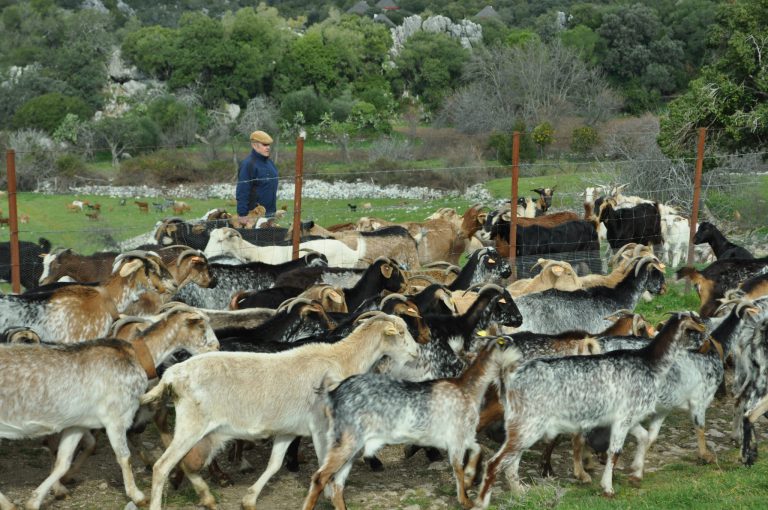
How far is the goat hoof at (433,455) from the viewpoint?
25.7ft

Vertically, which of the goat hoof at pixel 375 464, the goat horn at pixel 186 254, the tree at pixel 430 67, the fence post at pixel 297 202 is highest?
the tree at pixel 430 67

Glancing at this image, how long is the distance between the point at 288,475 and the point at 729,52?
1448 cm

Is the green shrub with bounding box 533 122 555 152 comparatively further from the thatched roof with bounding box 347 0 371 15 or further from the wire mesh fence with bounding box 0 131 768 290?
the thatched roof with bounding box 347 0 371 15

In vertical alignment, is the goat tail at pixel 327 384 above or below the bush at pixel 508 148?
below

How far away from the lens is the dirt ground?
7.03 metres

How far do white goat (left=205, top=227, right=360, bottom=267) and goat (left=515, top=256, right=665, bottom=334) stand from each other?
3.47 metres

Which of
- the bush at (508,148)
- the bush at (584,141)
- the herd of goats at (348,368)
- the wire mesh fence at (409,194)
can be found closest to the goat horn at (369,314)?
the herd of goats at (348,368)

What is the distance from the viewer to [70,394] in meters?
Result: 6.79

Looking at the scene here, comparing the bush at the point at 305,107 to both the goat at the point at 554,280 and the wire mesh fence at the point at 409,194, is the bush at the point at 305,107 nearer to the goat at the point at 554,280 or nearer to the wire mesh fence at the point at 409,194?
the wire mesh fence at the point at 409,194

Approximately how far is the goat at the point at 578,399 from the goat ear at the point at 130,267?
145 inches

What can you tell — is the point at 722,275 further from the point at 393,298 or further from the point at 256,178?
the point at 256,178

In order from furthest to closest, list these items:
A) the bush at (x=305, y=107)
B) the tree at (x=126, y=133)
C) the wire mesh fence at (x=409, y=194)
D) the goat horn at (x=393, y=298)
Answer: the bush at (x=305, y=107) < the tree at (x=126, y=133) < the wire mesh fence at (x=409, y=194) < the goat horn at (x=393, y=298)

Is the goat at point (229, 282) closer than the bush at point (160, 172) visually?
Yes

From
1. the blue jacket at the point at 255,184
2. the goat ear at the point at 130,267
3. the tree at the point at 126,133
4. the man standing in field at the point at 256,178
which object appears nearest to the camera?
the goat ear at the point at 130,267
